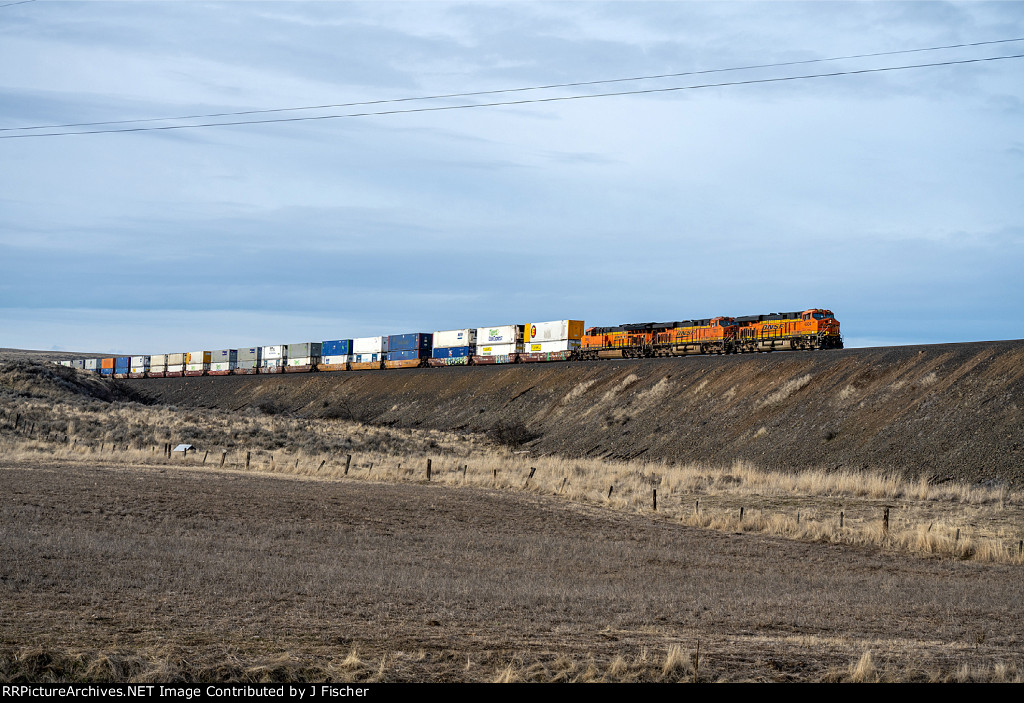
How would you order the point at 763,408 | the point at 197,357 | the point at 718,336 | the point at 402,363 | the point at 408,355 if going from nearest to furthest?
the point at 763,408 < the point at 718,336 < the point at 402,363 < the point at 408,355 < the point at 197,357

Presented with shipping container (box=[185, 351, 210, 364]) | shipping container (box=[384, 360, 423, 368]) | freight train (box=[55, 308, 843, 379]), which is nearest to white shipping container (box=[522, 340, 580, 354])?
freight train (box=[55, 308, 843, 379])

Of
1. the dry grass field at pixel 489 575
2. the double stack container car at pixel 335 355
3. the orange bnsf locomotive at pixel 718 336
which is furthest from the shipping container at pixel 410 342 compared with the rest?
the dry grass field at pixel 489 575

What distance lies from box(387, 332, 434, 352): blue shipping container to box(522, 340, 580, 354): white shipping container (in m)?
14.3

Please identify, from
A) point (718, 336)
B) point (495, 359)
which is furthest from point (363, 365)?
point (718, 336)

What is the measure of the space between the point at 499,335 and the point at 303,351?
3169 centimetres

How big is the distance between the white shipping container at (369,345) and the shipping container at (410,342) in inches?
34.9

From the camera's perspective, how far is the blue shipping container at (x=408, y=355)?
92875 mm

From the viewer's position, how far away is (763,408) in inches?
2014

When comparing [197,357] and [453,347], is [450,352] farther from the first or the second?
[197,357]

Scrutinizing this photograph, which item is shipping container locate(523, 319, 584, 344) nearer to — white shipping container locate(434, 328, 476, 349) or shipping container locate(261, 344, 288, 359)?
white shipping container locate(434, 328, 476, 349)

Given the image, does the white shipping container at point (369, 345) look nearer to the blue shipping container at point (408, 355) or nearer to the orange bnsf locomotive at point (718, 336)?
the blue shipping container at point (408, 355)

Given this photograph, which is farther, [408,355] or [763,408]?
[408,355]

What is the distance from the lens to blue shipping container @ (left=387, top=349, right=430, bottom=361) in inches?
3656
